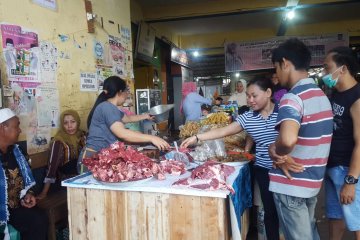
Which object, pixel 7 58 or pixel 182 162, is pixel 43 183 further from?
pixel 182 162

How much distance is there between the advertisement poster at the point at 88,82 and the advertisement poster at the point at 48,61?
48 cm

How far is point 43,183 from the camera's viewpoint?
3.20 meters

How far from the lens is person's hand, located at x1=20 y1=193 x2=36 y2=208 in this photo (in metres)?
2.52

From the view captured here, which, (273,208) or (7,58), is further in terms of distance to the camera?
(7,58)

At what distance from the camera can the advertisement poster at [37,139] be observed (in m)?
2.98

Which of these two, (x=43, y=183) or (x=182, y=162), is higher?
(x=182, y=162)

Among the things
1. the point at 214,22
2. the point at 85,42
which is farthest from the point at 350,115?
the point at 214,22

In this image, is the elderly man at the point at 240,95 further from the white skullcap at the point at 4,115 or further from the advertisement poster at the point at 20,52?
the white skullcap at the point at 4,115

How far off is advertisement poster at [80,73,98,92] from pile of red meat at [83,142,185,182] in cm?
182

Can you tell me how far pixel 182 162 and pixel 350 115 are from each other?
1.27 metres

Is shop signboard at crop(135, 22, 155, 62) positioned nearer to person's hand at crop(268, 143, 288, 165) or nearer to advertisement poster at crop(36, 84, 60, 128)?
advertisement poster at crop(36, 84, 60, 128)

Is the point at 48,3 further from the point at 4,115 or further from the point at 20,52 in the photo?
the point at 4,115

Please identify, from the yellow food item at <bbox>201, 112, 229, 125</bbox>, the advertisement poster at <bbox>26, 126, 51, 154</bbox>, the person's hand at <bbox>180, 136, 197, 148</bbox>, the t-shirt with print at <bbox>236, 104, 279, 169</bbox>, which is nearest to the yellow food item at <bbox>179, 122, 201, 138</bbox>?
the yellow food item at <bbox>201, 112, 229, 125</bbox>

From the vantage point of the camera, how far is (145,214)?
1.93 m
